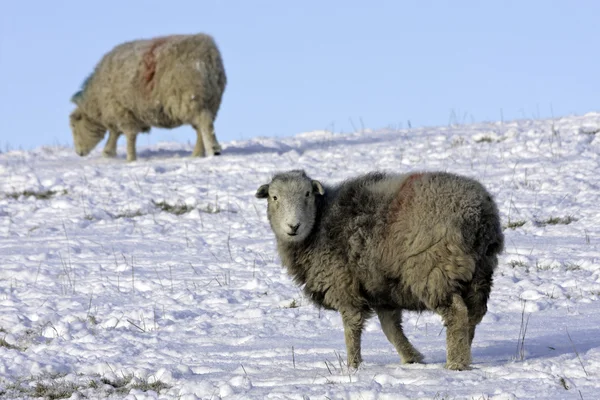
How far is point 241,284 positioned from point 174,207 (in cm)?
423

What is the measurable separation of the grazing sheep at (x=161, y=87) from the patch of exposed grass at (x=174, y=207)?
402 cm

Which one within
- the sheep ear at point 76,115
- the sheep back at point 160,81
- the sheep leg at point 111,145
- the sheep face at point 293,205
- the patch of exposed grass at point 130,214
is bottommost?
the patch of exposed grass at point 130,214

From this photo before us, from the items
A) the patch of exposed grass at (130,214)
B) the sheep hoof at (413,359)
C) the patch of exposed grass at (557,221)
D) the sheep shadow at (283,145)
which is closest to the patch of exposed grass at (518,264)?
the patch of exposed grass at (557,221)

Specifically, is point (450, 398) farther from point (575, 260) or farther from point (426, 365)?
point (575, 260)

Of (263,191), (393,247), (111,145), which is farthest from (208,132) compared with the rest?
(393,247)

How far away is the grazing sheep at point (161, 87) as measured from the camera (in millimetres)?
18125

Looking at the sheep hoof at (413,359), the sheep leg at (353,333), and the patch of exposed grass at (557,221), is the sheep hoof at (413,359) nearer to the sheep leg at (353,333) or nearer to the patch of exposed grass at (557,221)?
the sheep leg at (353,333)

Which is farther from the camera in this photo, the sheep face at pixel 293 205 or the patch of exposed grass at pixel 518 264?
the patch of exposed grass at pixel 518 264

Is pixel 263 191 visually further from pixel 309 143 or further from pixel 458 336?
pixel 309 143

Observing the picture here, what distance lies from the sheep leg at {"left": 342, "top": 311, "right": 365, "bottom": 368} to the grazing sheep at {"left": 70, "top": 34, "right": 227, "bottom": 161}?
11494mm

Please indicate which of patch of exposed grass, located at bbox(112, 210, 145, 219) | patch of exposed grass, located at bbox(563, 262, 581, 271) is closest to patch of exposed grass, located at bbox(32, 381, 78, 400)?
patch of exposed grass, located at bbox(563, 262, 581, 271)

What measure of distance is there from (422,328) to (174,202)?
6.87m

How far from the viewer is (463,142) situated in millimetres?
17812

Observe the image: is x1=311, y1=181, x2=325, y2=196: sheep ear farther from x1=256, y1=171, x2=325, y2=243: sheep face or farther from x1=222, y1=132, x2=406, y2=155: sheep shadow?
x1=222, y1=132, x2=406, y2=155: sheep shadow
